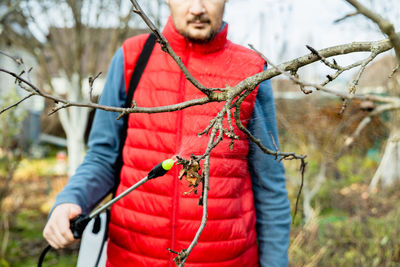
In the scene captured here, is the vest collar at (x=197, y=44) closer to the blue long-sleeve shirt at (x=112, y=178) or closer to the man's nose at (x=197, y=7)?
the man's nose at (x=197, y=7)

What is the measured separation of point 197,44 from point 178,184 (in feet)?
1.95

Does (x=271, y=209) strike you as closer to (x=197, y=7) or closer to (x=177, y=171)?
(x=177, y=171)

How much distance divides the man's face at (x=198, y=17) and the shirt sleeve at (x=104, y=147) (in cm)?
34

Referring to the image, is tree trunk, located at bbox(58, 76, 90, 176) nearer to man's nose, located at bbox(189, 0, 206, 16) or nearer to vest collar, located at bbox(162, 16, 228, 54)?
vest collar, located at bbox(162, 16, 228, 54)

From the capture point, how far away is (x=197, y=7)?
1418 mm

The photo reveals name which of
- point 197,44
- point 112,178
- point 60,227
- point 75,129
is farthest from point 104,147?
point 75,129

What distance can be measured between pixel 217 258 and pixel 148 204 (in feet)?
1.16

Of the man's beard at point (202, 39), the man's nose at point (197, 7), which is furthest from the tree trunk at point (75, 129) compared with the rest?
the man's nose at point (197, 7)

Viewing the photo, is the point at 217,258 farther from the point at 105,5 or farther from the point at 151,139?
the point at 105,5

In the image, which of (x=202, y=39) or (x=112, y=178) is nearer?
(x=202, y=39)

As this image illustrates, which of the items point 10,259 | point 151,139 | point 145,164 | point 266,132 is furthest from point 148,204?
point 10,259

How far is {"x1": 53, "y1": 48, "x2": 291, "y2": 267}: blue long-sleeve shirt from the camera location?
1567 millimetres

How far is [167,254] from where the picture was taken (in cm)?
146

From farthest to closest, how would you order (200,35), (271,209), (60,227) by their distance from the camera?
(271,209) < (200,35) < (60,227)
